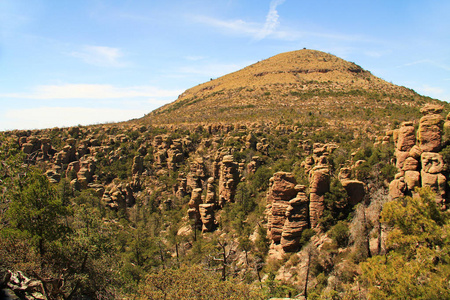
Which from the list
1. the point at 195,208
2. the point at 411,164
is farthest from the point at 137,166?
the point at 411,164

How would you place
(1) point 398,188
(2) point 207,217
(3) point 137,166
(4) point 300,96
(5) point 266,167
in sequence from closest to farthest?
(1) point 398,188 → (2) point 207,217 → (5) point 266,167 → (3) point 137,166 → (4) point 300,96

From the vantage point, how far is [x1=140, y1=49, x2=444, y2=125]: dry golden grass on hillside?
6512 centimetres

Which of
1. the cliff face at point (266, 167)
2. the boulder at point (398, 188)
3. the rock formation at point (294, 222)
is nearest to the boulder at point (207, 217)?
the cliff face at point (266, 167)

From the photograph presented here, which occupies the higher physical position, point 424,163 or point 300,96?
→ point 300,96

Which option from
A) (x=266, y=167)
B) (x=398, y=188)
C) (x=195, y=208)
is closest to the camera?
(x=398, y=188)

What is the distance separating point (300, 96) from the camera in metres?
83.9

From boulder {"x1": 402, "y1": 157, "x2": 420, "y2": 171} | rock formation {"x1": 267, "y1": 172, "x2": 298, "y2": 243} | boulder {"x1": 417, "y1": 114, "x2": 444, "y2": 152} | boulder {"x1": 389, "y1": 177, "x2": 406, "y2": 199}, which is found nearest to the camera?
boulder {"x1": 417, "y1": 114, "x2": 444, "y2": 152}

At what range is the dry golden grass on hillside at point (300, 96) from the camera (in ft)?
214

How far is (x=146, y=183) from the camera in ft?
172

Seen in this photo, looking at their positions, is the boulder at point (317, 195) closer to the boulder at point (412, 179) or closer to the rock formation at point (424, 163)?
the rock formation at point (424, 163)

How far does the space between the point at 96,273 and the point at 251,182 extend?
25.9 metres

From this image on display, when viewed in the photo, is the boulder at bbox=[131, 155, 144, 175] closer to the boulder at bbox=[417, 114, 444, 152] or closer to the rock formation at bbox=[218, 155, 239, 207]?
the rock formation at bbox=[218, 155, 239, 207]

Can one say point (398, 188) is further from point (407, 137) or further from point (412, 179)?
point (407, 137)

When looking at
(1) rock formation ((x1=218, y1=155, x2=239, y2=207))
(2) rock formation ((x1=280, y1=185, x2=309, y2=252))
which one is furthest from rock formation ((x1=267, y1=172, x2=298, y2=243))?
(1) rock formation ((x1=218, y1=155, x2=239, y2=207))
